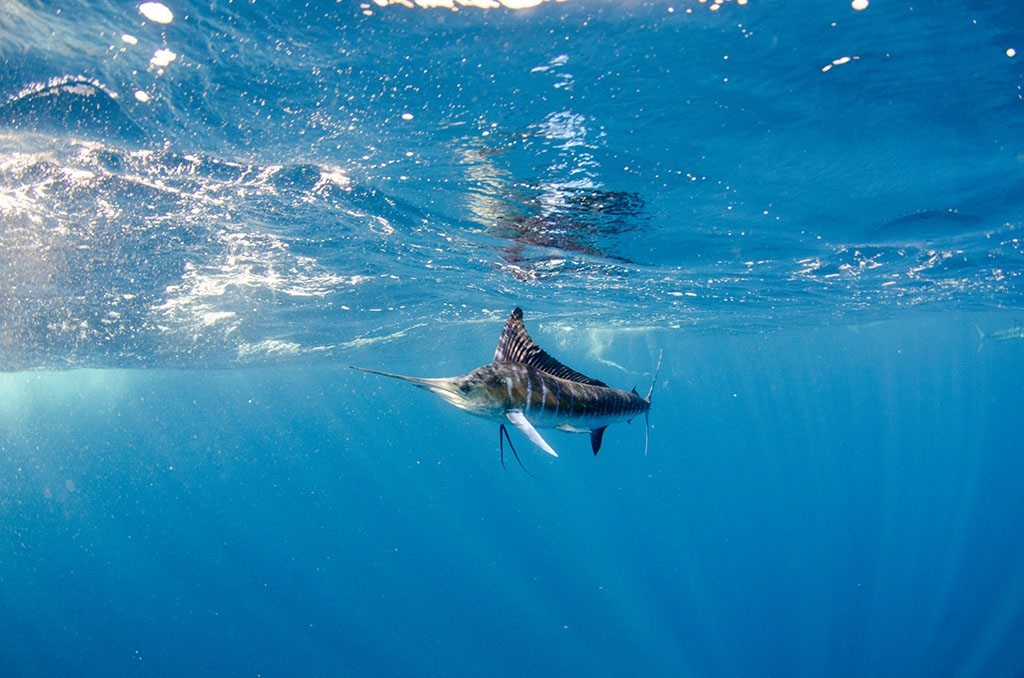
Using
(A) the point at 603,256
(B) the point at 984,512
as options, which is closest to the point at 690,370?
(B) the point at 984,512

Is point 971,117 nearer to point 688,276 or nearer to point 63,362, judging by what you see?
point 688,276

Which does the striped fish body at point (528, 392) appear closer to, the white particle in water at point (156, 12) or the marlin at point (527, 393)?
the marlin at point (527, 393)

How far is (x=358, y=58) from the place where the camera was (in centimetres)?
577

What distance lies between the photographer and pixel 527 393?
3.45 m

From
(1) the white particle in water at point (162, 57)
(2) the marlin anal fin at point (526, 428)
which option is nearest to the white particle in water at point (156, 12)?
(1) the white particle in water at point (162, 57)

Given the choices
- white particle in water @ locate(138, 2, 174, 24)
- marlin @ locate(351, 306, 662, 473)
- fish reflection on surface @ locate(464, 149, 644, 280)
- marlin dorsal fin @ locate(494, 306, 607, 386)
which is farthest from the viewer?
fish reflection on surface @ locate(464, 149, 644, 280)

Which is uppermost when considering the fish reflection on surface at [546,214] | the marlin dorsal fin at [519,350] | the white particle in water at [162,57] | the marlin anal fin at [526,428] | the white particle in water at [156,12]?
the white particle in water at [162,57]

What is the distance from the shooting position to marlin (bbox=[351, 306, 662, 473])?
10.2ft

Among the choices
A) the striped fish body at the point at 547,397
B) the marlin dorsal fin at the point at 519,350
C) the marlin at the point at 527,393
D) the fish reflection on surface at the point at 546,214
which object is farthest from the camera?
the fish reflection on surface at the point at 546,214

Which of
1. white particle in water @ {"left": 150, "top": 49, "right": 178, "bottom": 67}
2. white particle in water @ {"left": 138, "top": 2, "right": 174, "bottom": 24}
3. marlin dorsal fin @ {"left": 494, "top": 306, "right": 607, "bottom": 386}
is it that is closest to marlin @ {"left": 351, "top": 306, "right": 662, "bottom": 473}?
marlin dorsal fin @ {"left": 494, "top": 306, "right": 607, "bottom": 386}

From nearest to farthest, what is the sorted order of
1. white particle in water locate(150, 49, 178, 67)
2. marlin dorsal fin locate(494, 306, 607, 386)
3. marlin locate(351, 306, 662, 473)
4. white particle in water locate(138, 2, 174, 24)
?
marlin locate(351, 306, 662, 473), marlin dorsal fin locate(494, 306, 607, 386), white particle in water locate(138, 2, 174, 24), white particle in water locate(150, 49, 178, 67)

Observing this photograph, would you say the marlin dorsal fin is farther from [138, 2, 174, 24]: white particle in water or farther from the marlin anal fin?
[138, 2, 174, 24]: white particle in water

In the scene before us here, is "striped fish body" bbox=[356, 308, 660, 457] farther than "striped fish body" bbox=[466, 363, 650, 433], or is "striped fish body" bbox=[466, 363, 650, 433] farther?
"striped fish body" bbox=[466, 363, 650, 433]

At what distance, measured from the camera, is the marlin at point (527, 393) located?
3.11 metres
